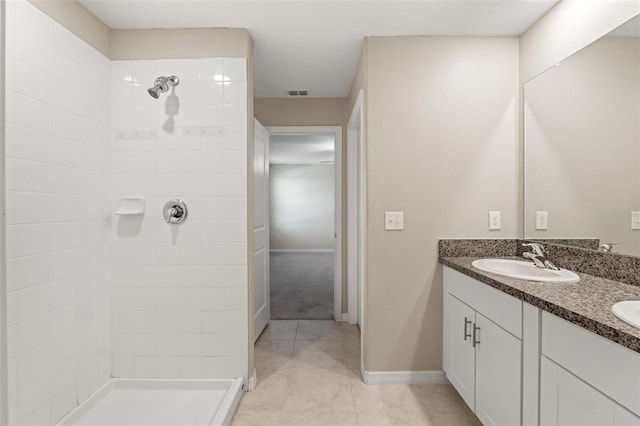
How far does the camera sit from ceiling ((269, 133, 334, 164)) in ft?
19.3

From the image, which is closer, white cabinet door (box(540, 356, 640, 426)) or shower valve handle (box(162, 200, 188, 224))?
white cabinet door (box(540, 356, 640, 426))

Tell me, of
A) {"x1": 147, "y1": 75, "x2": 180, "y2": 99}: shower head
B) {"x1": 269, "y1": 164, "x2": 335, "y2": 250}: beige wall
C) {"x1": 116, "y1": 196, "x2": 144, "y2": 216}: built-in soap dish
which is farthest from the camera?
{"x1": 269, "y1": 164, "x2": 335, "y2": 250}: beige wall

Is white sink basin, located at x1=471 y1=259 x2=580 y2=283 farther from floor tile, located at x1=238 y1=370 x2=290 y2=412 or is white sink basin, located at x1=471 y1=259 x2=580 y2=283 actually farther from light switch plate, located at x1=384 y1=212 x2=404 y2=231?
floor tile, located at x1=238 y1=370 x2=290 y2=412

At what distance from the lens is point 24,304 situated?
5.02ft

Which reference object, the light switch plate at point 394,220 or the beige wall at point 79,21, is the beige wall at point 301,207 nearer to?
the light switch plate at point 394,220

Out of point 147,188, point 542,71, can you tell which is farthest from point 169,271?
point 542,71

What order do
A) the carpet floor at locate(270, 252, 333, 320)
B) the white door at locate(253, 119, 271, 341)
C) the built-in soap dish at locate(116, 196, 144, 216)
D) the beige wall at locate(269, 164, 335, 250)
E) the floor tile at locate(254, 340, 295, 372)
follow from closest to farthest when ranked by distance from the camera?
the built-in soap dish at locate(116, 196, 144, 216), the floor tile at locate(254, 340, 295, 372), the white door at locate(253, 119, 271, 341), the carpet floor at locate(270, 252, 333, 320), the beige wall at locate(269, 164, 335, 250)

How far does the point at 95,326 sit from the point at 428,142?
8.09 ft

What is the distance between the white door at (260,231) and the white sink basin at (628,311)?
230 cm

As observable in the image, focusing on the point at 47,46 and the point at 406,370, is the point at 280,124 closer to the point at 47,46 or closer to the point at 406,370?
the point at 47,46

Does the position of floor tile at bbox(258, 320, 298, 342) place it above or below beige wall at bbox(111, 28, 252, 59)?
below

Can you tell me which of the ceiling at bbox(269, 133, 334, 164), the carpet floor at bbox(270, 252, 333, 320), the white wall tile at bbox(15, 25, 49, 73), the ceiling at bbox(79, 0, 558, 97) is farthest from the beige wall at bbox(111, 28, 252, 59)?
the ceiling at bbox(269, 133, 334, 164)

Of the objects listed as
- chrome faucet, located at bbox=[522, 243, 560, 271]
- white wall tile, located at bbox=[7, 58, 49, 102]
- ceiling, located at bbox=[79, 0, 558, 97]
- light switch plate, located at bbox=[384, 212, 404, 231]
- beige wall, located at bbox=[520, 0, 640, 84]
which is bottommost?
chrome faucet, located at bbox=[522, 243, 560, 271]

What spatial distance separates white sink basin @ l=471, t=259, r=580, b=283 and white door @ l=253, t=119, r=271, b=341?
5.89ft
